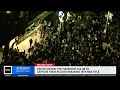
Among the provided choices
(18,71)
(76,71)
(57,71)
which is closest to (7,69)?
(18,71)

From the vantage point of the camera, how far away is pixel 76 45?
2822 mm


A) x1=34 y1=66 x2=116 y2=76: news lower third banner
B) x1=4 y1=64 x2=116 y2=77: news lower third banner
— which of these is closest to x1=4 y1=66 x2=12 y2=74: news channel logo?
x1=4 y1=64 x2=116 y2=77: news lower third banner

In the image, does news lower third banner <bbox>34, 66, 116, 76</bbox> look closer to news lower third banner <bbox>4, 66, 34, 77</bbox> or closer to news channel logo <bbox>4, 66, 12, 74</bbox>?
news lower third banner <bbox>4, 66, 34, 77</bbox>

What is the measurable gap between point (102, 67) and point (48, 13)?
2.71 feet

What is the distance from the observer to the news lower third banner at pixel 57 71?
2.80m

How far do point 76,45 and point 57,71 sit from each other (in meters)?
0.35

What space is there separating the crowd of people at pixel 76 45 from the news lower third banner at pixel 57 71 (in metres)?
0.04

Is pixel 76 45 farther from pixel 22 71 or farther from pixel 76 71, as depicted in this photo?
pixel 22 71

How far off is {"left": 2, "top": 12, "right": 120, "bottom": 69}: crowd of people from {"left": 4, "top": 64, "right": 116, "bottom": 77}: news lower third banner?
0.04 m

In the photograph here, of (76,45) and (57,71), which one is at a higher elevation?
(76,45)

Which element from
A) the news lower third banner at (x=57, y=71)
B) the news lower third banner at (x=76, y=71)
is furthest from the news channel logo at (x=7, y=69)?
the news lower third banner at (x=76, y=71)
